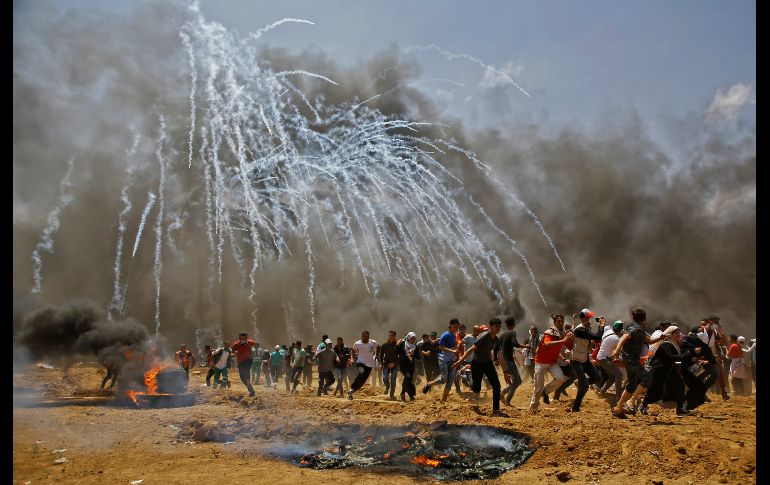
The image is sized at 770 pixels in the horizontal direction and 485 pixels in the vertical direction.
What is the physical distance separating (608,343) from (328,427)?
5539 millimetres

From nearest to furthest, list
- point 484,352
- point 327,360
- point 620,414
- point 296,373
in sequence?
point 620,414, point 484,352, point 327,360, point 296,373

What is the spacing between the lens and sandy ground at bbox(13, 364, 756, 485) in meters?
6.96

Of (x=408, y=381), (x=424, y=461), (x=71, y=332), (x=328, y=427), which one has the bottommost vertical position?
(x=424, y=461)

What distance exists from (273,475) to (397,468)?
5.40 ft

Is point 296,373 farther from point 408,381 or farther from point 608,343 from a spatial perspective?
point 608,343

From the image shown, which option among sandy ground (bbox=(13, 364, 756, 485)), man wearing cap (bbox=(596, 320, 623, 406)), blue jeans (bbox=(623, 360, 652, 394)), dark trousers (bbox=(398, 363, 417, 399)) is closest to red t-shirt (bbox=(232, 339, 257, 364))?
sandy ground (bbox=(13, 364, 756, 485))

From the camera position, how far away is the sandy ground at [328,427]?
22.8 ft

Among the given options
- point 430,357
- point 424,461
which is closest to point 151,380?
point 430,357

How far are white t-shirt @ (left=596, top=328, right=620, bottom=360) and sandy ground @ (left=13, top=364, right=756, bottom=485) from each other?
112cm

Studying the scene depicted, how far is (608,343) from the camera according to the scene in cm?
1073

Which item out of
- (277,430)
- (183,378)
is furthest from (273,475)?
(183,378)

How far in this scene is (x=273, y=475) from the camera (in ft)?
23.8
